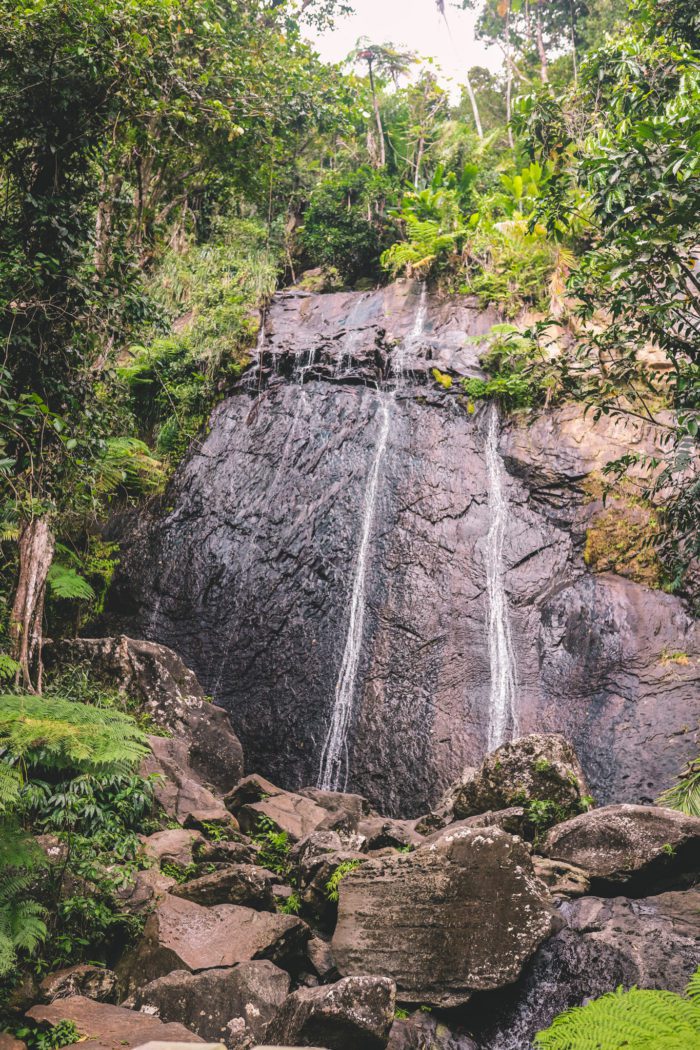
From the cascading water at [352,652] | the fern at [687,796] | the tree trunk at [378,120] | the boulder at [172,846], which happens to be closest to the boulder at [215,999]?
the boulder at [172,846]

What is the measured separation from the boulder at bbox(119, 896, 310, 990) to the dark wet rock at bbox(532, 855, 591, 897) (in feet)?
5.24

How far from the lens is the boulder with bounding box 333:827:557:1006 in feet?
12.2

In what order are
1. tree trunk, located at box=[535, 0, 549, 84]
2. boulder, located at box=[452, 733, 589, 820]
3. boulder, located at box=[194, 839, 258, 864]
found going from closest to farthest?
boulder, located at box=[194, 839, 258, 864]
boulder, located at box=[452, 733, 589, 820]
tree trunk, located at box=[535, 0, 549, 84]

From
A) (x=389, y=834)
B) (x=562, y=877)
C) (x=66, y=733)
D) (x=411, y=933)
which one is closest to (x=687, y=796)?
(x=562, y=877)

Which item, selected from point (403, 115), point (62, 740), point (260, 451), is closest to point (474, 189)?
point (403, 115)

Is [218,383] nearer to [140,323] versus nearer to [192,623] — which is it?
[192,623]

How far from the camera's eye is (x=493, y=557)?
9281 mm

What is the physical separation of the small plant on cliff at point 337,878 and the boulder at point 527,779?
1.32 meters

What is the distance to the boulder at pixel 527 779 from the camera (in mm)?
5312

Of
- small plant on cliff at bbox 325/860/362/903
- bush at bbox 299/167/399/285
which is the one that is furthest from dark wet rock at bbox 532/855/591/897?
bush at bbox 299/167/399/285

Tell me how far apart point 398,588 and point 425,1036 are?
19.4ft

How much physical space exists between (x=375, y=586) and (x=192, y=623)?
2.68 metres

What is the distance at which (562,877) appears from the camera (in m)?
4.35

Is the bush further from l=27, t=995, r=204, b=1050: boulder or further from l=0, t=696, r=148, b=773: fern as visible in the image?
l=27, t=995, r=204, b=1050: boulder
